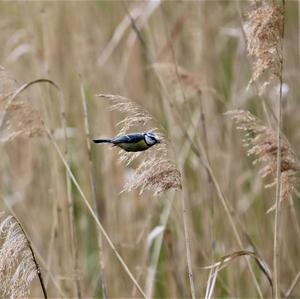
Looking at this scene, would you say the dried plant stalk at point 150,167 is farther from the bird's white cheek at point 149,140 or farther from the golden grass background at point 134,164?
the golden grass background at point 134,164

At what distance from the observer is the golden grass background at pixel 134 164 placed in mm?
2203

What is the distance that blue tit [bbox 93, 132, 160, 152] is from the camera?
1.06 metres

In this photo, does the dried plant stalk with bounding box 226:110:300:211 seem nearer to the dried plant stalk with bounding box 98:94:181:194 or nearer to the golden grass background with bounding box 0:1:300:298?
the dried plant stalk with bounding box 98:94:181:194

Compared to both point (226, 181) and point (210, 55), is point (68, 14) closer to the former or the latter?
point (210, 55)

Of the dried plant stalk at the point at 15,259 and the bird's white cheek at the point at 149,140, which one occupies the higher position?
the bird's white cheek at the point at 149,140

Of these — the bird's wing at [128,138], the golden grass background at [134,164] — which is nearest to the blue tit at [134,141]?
the bird's wing at [128,138]

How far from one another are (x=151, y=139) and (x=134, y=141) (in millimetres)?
31

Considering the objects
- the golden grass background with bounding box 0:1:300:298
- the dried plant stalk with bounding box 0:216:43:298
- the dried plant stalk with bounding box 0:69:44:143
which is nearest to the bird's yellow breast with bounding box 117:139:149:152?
the dried plant stalk with bounding box 0:216:43:298

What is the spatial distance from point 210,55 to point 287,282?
0.92 m

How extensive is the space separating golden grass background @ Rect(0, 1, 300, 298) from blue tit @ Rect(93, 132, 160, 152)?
0.84m

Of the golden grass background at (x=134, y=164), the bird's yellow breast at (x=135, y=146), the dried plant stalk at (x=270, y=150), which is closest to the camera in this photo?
the bird's yellow breast at (x=135, y=146)

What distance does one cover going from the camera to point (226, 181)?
2.22 m

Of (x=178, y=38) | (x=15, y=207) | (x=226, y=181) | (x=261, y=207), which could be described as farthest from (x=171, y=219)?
(x=178, y=38)

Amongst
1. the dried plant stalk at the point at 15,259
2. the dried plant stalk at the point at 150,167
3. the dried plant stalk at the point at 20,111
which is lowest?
the dried plant stalk at the point at 15,259
